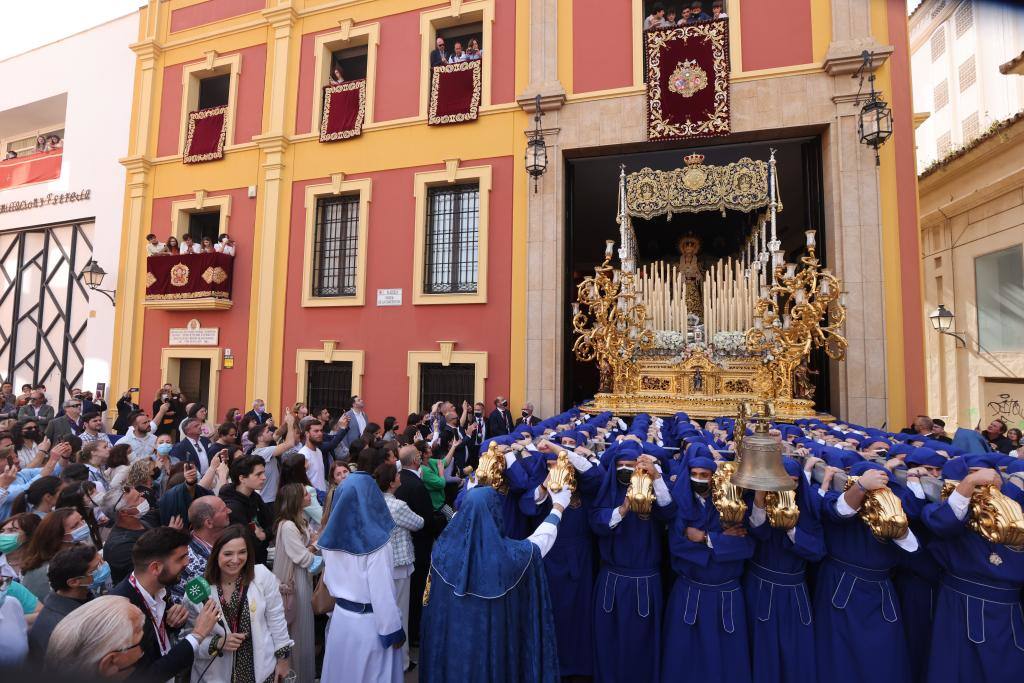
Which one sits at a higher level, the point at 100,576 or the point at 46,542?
the point at 46,542

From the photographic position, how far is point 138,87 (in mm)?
15914

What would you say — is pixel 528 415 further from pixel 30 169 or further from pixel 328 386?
pixel 30 169

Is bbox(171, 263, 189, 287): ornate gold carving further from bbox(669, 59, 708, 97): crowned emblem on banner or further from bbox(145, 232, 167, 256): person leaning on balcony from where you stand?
bbox(669, 59, 708, 97): crowned emblem on banner

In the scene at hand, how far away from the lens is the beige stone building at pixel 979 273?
13.3 metres

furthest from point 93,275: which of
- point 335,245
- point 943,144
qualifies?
point 943,144

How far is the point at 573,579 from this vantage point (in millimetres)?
4590

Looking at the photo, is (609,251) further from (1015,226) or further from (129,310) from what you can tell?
(129,310)

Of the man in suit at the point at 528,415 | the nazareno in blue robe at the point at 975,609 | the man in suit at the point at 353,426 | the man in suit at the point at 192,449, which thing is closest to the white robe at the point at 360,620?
the nazareno in blue robe at the point at 975,609

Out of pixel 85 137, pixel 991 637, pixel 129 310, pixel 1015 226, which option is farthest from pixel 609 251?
pixel 85 137

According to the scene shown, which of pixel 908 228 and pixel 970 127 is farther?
pixel 970 127

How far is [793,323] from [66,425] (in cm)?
1189

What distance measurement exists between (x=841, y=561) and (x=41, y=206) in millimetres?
23112

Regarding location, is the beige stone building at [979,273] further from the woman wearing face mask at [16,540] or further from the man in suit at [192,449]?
the woman wearing face mask at [16,540]

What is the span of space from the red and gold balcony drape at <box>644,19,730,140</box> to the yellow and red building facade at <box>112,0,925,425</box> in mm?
278
